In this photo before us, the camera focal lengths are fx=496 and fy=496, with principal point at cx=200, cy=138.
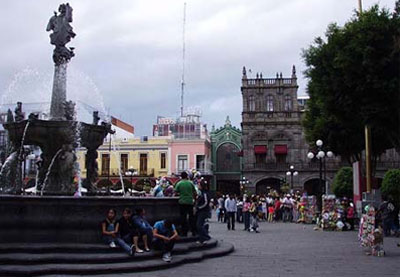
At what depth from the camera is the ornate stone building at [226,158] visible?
5672 centimetres

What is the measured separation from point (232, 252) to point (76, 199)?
14.1ft

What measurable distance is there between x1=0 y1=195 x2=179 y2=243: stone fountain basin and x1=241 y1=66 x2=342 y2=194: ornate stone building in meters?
42.6

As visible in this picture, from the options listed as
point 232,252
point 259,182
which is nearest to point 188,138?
point 259,182

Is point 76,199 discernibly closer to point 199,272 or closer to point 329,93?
point 199,272

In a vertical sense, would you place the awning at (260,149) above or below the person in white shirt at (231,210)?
above

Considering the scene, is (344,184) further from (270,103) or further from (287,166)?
(270,103)

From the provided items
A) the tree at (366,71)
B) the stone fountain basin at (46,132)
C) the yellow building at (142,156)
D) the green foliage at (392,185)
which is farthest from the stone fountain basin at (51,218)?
the yellow building at (142,156)

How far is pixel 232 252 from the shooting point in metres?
11.9

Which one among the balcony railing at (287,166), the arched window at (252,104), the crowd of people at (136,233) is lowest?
the crowd of people at (136,233)

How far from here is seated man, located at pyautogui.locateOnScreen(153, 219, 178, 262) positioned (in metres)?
9.48

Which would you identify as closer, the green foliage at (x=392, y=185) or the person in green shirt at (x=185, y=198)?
the person in green shirt at (x=185, y=198)

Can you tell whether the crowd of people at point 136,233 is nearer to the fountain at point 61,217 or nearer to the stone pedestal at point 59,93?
the fountain at point 61,217

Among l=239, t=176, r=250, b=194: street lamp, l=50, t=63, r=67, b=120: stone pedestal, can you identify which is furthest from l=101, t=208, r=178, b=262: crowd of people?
l=239, t=176, r=250, b=194: street lamp

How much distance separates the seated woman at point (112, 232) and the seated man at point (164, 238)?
0.65 metres
